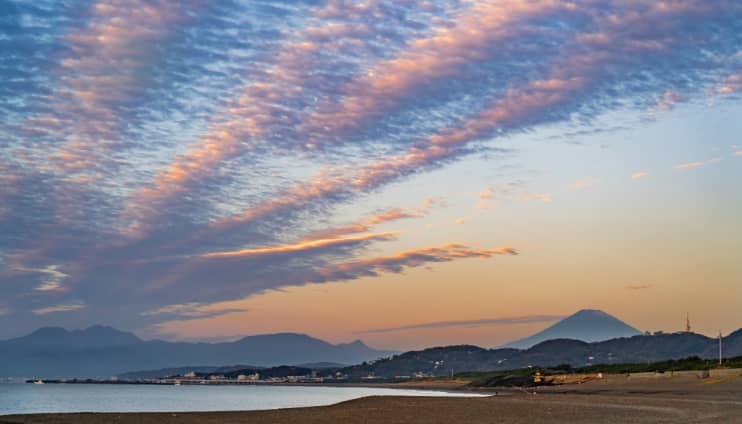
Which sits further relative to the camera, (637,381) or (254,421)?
(637,381)

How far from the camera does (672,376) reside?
10525 cm

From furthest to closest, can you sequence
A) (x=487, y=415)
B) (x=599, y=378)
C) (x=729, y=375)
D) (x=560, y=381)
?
(x=560, y=381), (x=599, y=378), (x=729, y=375), (x=487, y=415)

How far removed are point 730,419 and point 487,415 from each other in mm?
14239

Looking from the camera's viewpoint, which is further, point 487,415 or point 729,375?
point 729,375

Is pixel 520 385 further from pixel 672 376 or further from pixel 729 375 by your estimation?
pixel 729 375

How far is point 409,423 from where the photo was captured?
4000 cm

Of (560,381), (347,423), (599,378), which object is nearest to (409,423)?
(347,423)

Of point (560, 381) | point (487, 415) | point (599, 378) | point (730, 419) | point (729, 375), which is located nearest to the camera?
point (730, 419)

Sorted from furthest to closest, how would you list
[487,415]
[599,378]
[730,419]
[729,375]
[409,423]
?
[599,378], [729,375], [487,415], [409,423], [730,419]

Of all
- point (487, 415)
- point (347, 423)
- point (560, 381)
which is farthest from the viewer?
point (560, 381)

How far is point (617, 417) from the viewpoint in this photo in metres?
41.3

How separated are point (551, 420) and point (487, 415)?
6485 millimetres

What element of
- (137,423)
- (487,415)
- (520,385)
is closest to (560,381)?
(520,385)

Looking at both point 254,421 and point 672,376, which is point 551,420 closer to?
point 254,421
